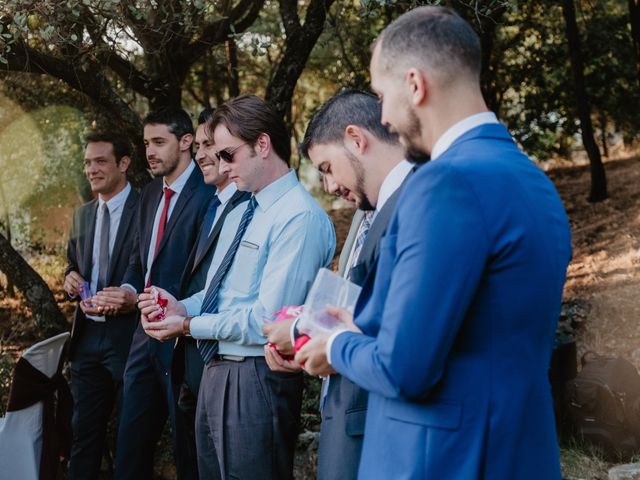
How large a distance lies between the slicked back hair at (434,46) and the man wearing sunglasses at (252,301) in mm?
1468

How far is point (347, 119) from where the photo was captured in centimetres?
284

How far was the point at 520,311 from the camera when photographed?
1.81 metres

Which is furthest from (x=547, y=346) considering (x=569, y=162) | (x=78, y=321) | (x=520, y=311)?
(x=569, y=162)

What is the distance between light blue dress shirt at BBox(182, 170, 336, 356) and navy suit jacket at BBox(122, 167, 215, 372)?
0.98 m

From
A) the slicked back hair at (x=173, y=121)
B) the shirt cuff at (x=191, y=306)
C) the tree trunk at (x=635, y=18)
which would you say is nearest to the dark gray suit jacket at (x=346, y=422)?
the shirt cuff at (x=191, y=306)

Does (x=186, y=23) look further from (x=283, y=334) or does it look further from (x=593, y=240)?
(x=593, y=240)

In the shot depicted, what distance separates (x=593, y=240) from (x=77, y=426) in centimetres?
803

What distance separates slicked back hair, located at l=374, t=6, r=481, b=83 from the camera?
1886 millimetres

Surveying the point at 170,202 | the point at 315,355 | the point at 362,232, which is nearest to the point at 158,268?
the point at 170,202

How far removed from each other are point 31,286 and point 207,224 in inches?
105

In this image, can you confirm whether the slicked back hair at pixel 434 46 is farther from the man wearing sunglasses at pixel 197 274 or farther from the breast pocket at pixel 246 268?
the man wearing sunglasses at pixel 197 274

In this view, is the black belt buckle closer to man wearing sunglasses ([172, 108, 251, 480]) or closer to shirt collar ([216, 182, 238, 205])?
man wearing sunglasses ([172, 108, 251, 480])

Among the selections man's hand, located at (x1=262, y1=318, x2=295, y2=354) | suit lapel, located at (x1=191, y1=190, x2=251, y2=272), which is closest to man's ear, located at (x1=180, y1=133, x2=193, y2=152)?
suit lapel, located at (x1=191, y1=190, x2=251, y2=272)

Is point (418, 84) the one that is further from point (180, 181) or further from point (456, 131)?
point (180, 181)
